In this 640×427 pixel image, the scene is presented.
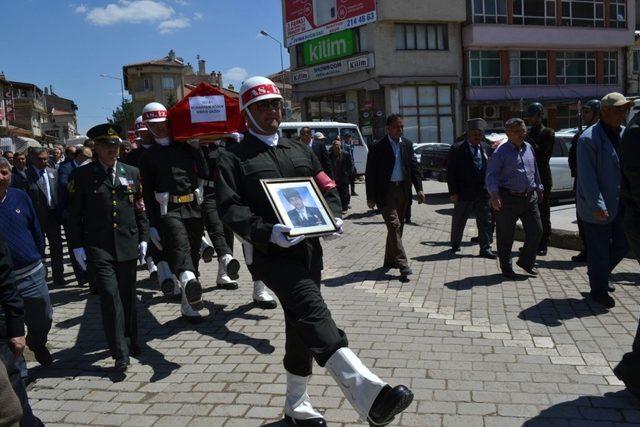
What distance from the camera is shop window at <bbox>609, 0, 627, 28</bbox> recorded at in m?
39.2

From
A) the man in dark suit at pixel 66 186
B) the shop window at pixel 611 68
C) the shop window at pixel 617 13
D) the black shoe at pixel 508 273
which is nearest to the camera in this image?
the black shoe at pixel 508 273

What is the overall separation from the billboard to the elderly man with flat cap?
86.1 feet

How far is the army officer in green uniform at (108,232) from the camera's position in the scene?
15.3 ft

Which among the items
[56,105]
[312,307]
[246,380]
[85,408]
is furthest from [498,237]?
[56,105]

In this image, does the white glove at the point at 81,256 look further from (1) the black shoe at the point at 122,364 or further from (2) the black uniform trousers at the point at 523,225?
(2) the black uniform trousers at the point at 523,225

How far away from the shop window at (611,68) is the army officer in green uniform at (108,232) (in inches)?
1641

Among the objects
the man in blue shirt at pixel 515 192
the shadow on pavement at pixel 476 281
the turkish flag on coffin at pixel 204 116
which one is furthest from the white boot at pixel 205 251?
the man in blue shirt at pixel 515 192

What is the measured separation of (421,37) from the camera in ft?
114

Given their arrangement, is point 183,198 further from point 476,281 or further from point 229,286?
point 476,281

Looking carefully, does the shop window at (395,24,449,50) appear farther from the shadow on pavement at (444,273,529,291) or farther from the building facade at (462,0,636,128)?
the shadow on pavement at (444,273,529,291)

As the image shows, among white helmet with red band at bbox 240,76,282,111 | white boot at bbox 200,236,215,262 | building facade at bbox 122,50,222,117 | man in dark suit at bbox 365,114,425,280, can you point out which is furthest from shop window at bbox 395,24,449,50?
building facade at bbox 122,50,222,117

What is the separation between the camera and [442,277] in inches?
288

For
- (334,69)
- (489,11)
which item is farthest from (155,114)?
(489,11)

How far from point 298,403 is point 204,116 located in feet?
12.8
